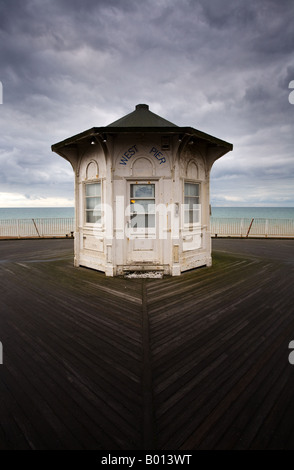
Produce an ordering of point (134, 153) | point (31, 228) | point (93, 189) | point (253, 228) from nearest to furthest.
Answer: point (134, 153)
point (93, 189)
point (31, 228)
point (253, 228)

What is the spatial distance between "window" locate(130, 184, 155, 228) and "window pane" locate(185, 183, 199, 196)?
114 cm

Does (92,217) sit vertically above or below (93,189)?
below

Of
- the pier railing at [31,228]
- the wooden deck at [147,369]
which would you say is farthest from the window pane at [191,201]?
the pier railing at [31,228]

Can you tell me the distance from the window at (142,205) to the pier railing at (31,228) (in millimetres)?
10034

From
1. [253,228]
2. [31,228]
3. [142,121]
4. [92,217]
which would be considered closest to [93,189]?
[92,217]

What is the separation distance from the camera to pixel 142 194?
629 centimetres

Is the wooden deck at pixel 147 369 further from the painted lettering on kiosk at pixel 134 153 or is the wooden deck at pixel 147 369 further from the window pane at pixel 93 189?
the painted lettering on kiosk at pixel 134 153

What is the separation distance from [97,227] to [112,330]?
382cm

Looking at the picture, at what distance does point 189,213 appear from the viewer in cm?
690

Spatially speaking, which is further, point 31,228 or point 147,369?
point 31,228

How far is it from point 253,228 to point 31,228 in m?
15.8

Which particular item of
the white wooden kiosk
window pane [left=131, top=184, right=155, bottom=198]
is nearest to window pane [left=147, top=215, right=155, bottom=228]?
the white wooden kiosk

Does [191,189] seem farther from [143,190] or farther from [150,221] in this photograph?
[150,221]

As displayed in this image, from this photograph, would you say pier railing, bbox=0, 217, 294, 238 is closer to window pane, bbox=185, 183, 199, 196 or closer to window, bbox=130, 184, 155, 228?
window pane, bbox=185, 183, 199, 196
